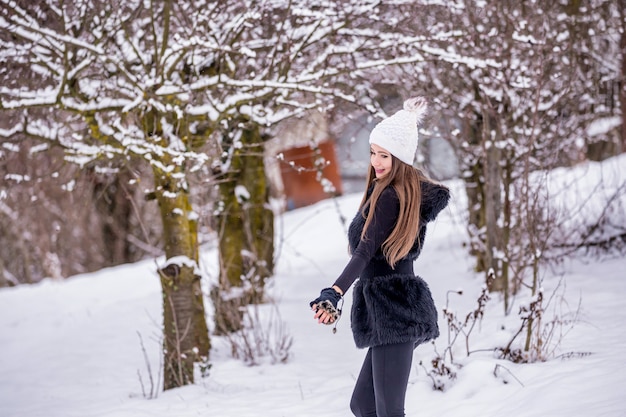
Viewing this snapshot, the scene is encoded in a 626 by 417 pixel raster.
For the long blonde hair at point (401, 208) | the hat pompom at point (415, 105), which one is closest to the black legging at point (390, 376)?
the long blonde hair at point (401, 208)

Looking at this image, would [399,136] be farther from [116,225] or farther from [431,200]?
[116,225]

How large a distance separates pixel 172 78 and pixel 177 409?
2.98 metres

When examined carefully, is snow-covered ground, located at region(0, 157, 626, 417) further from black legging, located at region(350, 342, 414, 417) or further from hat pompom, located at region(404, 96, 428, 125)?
hat pompom, located at region(404, 96, 428, 125)

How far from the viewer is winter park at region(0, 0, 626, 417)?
11.6ft

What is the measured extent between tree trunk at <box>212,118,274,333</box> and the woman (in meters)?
3.95

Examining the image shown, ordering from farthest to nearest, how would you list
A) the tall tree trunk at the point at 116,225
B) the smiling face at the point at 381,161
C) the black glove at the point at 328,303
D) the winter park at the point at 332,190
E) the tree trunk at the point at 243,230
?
the tall tree trunk at the point at 116,225, the tree trunk at the point at 243,230, the winter park at the point at 332,190, the smiling face at the point at 381,161, the black glove at the point at 328,303

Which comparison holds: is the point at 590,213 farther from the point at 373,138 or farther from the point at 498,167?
the point at 373,138

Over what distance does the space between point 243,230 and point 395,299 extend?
5524 millimetres

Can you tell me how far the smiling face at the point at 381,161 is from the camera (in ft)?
11.1

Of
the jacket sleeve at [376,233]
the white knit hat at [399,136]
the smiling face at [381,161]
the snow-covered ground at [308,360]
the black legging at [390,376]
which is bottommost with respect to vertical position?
the snow-covered ground at [308,360]

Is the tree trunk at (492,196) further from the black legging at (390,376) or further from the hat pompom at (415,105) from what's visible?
the black legging at (390,376)

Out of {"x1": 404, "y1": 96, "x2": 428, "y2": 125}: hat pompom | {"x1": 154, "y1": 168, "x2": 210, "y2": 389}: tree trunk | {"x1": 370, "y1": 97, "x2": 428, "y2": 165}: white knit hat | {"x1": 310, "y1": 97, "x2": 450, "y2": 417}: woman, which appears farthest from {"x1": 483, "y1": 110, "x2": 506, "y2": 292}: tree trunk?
{"x1": 310, "y1": 97, "x2": 450, "y2": 417}: woman

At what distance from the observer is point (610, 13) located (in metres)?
8.73

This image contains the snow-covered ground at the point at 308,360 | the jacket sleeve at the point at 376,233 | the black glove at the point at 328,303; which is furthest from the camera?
the snow-covered ground at the point at 308,360
